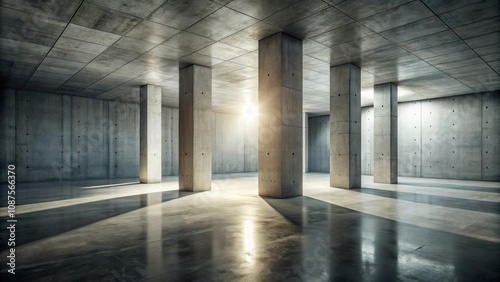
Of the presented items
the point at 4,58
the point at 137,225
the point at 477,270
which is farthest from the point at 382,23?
the point at 4,58

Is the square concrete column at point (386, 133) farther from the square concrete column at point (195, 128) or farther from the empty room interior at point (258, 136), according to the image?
the square concrete column at point (195, 128)

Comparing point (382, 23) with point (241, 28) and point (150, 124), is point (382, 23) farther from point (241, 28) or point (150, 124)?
point (150, 124)

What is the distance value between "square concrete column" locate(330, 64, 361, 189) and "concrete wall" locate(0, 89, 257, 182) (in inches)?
623

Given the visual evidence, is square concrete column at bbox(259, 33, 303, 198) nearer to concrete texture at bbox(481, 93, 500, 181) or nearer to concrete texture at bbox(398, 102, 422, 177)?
concrete texture at bbox(398, 102, 422, 177)

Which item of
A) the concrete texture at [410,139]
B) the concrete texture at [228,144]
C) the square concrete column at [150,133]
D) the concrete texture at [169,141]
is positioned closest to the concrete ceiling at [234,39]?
the square concrete column at [150,133]

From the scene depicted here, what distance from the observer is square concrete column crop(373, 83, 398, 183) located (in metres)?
17.9

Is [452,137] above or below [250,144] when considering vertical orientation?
above

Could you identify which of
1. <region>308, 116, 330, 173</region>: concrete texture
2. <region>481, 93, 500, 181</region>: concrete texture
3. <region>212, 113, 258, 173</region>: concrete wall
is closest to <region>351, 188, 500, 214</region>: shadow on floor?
<region>481, 93, 500, 181</region>: concrete texture

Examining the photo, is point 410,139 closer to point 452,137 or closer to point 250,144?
point 452,137

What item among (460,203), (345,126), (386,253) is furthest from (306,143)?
(386,253)

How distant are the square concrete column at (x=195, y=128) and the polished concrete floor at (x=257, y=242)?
4.34 metres

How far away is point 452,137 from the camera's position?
21375mm

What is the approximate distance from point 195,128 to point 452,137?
1895cm

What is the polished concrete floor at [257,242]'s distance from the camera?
13.1 ft
